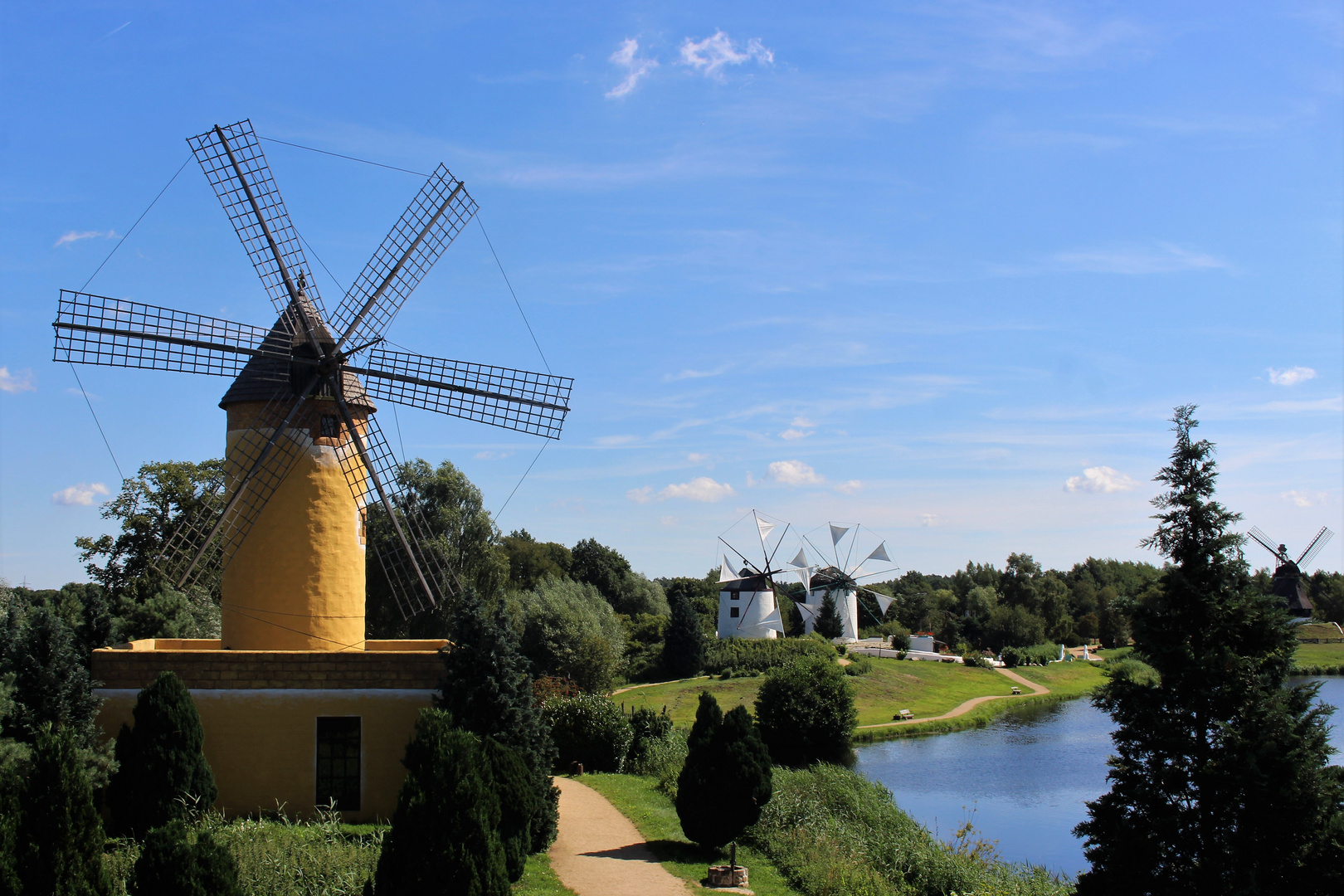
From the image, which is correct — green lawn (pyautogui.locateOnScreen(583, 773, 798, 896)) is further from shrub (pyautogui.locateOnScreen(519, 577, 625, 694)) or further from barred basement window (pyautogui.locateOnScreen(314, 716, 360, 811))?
shrub (pyautogui.locateOnScreen(519, 577, 625, 694))

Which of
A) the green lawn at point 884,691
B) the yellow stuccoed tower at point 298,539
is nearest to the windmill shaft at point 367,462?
the yellow stuccoed tower at point 298,539

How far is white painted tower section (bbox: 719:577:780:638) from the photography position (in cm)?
5425

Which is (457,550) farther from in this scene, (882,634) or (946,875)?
(882,634)

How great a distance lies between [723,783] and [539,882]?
2869mm

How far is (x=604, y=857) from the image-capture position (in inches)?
534

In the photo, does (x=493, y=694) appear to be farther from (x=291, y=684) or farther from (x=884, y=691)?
(x=884, y=691)

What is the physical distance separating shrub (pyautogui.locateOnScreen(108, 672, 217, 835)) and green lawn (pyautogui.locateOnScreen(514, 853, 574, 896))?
4558 millimetres

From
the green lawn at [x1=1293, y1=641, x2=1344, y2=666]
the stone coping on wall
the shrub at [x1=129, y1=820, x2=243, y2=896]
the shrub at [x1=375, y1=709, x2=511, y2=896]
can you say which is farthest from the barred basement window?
the green lawn at [x1=1293, y1=641, x2=1344, y2=666]

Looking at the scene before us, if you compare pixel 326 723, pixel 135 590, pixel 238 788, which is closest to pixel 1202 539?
pixel 326 723

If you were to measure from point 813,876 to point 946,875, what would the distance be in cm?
200

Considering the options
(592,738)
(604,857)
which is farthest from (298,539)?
(592,738)

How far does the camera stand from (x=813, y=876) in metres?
12.8

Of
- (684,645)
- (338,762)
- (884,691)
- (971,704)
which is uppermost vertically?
(338,762)

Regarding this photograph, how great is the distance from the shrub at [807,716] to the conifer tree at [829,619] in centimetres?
2777
